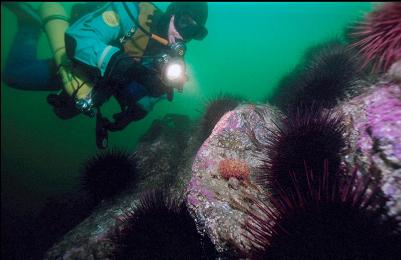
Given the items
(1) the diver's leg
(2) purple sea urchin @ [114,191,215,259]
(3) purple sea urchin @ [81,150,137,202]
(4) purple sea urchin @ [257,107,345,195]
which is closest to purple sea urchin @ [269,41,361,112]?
(4) purple sea urchin @ [257,107,345,195]

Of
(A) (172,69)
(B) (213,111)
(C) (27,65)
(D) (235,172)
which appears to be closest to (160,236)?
(D) (235,172)

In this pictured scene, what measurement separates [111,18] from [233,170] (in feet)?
13.3

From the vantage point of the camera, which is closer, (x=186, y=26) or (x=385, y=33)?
(x=385, y=33)

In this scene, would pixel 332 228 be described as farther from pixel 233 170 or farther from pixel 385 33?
pixel 385 33

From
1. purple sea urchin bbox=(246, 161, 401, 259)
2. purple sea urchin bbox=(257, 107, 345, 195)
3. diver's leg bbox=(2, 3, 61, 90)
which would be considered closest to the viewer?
purple sea urchin bbox=(246, 161, 401, 259)

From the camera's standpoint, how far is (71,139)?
1700 centimetres

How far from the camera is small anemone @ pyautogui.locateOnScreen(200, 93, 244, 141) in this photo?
567cm

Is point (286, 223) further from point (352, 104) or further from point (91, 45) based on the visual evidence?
point (91, 45)

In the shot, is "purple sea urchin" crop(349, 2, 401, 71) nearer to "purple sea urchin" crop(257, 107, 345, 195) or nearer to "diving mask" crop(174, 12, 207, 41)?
"purple sea urchin" crop(257, 107, 345, 195)

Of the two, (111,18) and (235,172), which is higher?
(111,18)

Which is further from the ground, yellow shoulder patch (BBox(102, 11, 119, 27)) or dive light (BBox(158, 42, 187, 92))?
yellow shoulder patch (BBox(102, 11, 119, 27))

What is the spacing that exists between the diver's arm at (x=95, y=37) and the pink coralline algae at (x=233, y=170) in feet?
8.36

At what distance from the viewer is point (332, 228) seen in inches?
81.4

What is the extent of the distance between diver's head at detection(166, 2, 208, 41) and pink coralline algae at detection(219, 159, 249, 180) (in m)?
3.19
